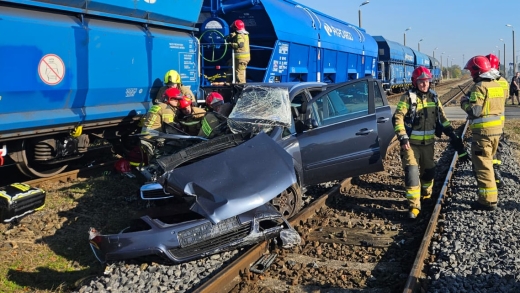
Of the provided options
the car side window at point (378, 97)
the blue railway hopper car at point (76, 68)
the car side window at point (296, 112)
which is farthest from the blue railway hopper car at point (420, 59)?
the car side window at point (296, 112)

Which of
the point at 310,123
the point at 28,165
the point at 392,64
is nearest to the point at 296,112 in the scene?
the point at 310,123

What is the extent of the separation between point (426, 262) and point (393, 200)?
2428 millimetres

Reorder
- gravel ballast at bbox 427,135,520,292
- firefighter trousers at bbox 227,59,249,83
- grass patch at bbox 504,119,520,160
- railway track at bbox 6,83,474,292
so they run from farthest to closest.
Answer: grass patch at bbox 504,119,520,160
firefighter trousers at bbox 227,59,249,83
railway track at bbox 6,83,474,292
gravel ballast at bbox 427,135,520,292

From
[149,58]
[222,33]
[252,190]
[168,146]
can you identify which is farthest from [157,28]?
[252,190]

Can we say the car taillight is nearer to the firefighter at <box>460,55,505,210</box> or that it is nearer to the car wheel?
the car wheel

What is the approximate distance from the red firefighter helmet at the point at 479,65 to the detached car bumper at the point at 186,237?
334cm

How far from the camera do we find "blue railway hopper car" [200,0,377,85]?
441 inches

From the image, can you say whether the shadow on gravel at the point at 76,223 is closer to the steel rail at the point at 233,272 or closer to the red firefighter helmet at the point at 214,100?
the steel rail at the point at 233,272

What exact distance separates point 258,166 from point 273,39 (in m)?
7.26

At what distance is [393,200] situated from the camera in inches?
281

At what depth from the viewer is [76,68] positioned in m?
7.31

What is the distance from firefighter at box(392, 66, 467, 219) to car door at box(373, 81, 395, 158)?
11.1 inches

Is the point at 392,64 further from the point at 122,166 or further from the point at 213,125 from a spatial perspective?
the point at 213,125

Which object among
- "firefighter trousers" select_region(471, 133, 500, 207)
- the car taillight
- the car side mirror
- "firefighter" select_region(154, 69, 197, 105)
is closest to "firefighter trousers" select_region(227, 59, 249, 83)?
"firefighter" select_region(154, 69, 197, 105)
